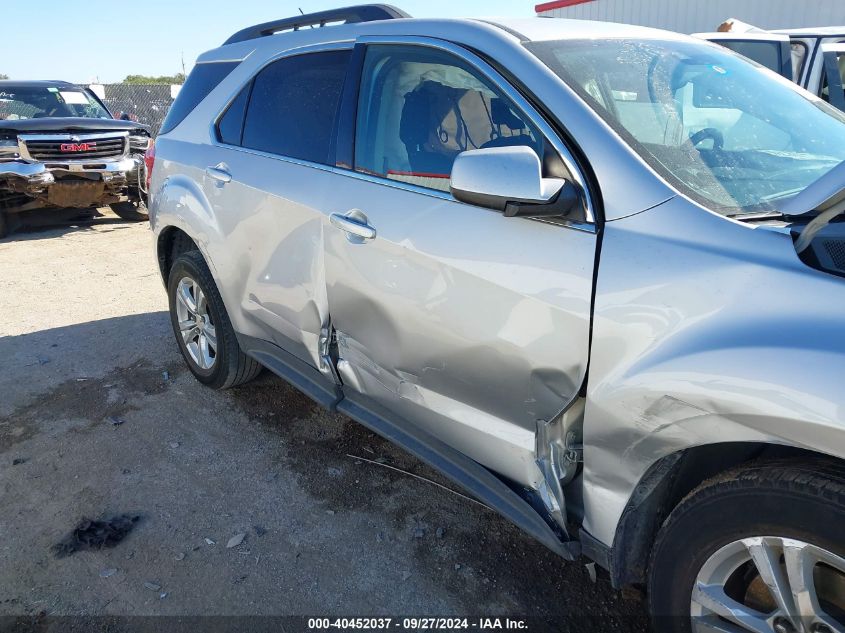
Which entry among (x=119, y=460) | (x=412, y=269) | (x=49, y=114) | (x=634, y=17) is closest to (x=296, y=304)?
(x=412, y=269)

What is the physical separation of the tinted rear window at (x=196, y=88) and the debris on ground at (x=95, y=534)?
225cm

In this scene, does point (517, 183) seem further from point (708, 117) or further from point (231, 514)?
point (231, 514)

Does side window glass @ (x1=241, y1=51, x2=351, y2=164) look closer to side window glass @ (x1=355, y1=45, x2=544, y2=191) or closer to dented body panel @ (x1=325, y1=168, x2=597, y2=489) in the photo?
side window glass @ (x1=355, y1=45, x2=544, y2=191)

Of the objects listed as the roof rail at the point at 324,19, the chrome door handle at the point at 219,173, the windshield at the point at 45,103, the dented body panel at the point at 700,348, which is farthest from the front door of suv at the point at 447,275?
the windshield at the point at 45,103

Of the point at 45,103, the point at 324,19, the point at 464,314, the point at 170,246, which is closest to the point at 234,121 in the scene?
the point at 324,19

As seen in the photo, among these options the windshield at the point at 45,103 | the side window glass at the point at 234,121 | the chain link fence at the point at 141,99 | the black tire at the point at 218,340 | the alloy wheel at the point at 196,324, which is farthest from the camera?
the chain link fence at the point at 141,99

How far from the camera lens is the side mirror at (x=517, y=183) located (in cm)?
188

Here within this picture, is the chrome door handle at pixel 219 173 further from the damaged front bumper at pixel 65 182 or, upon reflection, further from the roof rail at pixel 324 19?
the damaged front bumper at pixel 65 182

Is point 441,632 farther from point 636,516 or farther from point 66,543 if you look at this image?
point 66,543

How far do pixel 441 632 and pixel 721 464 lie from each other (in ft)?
3.65

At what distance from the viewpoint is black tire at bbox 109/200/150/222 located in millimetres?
9930

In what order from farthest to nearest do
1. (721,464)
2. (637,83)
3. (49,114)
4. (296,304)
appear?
(49,114)
(296,304)
(637,83)
(721,464)

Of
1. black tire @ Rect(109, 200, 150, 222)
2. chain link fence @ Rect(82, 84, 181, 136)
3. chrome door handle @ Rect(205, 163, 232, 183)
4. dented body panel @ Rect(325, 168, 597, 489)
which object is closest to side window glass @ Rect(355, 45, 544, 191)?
dented body panel @ Rect(325, 168, 597, 489)

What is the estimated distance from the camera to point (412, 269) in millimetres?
2348
